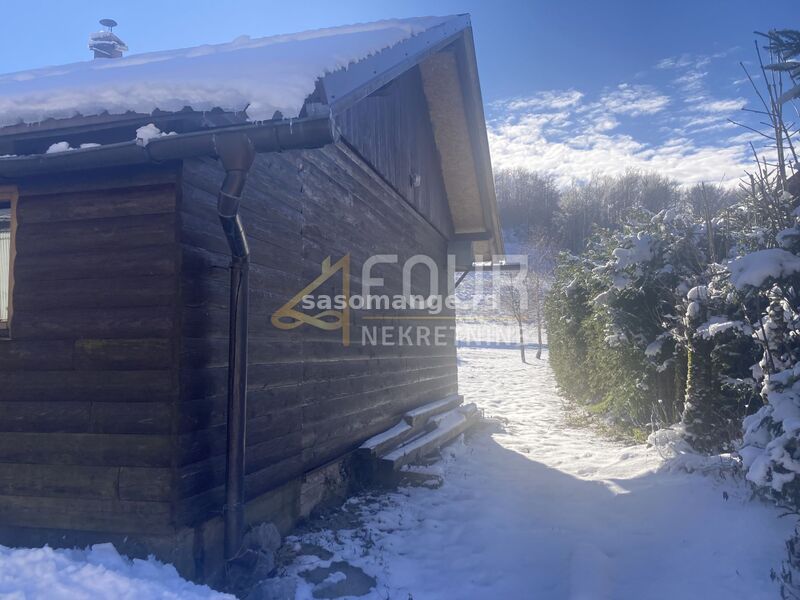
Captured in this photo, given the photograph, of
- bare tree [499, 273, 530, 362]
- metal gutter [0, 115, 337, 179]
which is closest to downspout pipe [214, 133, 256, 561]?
metal gutter [0, 115, 337, 179]

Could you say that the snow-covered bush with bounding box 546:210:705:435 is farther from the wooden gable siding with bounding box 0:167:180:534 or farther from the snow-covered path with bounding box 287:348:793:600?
the wooden gable siding with bounding box 0:167:180:534

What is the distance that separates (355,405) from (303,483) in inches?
53.8

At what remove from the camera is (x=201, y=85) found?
357 cm

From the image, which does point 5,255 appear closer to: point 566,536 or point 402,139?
point 566,536

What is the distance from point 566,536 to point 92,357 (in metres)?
4.04

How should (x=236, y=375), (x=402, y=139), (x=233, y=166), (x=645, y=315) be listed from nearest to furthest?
(x=233, y=166) < (x=236, y=375) < (x=645, y=315) < (x=402, y=139)

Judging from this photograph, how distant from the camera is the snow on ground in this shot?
110 inches

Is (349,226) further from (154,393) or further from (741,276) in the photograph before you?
(741,276)

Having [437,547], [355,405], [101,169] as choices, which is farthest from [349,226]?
[437,547]

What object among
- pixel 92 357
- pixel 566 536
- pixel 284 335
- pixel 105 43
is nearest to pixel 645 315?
pixel 566 536

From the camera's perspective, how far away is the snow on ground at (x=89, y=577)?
2.81 m

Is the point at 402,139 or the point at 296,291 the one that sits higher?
the point at 402,139

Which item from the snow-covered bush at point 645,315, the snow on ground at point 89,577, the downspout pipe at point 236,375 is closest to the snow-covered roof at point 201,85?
the downspout pipe at point 236,375

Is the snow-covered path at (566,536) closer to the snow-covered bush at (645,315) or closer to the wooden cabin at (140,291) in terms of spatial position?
the snow-covered bush at (645,315)
